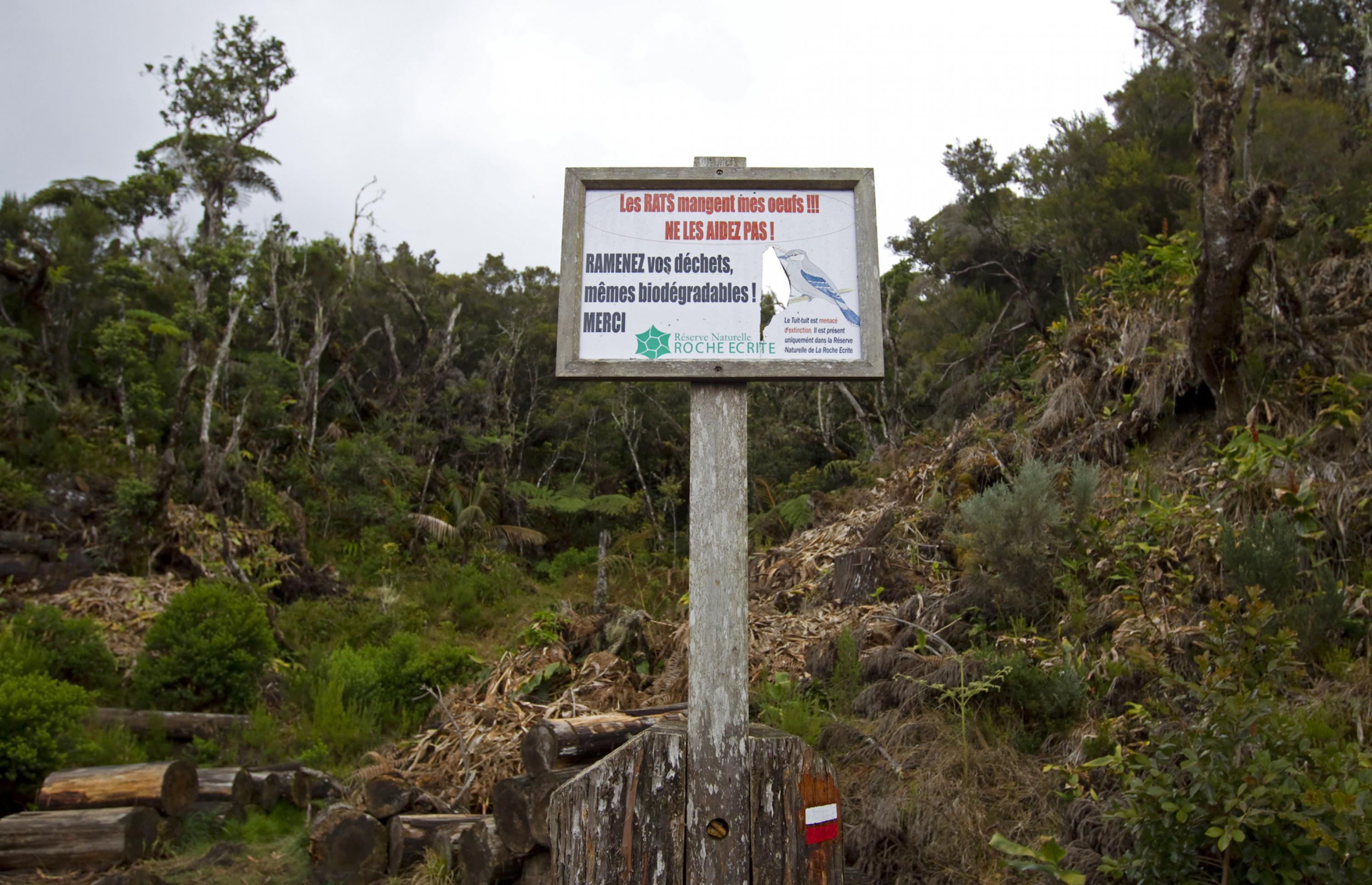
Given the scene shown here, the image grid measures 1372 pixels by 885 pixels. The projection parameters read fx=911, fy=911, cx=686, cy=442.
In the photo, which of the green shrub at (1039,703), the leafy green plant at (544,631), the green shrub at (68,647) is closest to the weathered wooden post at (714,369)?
the green shrub at (1039,703)

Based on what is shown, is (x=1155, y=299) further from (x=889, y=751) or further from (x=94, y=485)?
(x=94, y=485)

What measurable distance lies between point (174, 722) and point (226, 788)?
211 centimetres

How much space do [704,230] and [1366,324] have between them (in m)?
6.91

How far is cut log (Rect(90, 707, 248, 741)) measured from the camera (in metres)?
8.30

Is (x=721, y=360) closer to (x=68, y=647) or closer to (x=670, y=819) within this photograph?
(x=670, y=819)

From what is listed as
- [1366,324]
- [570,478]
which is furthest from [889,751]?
[570,478]

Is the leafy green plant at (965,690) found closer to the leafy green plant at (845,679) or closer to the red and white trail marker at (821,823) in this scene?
the leafy green plant at (845,679)

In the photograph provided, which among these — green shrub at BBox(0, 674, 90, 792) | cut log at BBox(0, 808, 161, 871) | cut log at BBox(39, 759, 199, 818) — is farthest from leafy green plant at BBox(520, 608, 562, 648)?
green shrub at BBox(0, 674, 90, 792)

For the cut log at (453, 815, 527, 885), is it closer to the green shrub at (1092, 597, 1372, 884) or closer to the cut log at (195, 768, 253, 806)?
the green shrub at (1092, 597, 1372, 884)

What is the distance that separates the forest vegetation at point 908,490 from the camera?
14.0 feet

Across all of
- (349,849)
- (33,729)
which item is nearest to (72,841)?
(33,729)

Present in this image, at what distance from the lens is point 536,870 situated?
4.60m

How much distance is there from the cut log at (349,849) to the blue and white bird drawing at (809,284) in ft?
15.0

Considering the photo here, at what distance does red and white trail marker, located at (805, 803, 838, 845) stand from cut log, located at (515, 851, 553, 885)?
2.59 meters
